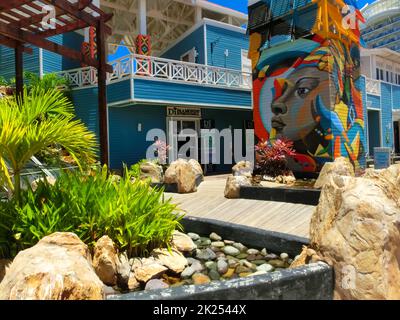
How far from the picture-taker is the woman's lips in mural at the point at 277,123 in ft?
36.4

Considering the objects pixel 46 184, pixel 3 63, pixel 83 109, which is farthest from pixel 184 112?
pixel 46 184

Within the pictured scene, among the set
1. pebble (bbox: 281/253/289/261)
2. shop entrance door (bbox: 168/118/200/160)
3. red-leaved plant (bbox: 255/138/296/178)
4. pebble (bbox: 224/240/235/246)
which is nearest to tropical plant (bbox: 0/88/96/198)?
pebble (bbox: 224/240/235/246)

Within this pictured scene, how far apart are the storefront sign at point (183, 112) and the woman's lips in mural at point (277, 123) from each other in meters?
4.99

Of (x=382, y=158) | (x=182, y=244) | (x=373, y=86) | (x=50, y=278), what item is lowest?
(x=182, y=244)

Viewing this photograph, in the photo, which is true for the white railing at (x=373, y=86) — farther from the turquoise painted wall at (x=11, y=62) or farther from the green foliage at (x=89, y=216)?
the green foliage at (x=89, y=216)

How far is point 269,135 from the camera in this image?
11422mm

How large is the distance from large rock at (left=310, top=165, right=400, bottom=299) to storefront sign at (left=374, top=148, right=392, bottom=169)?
30.0 ft

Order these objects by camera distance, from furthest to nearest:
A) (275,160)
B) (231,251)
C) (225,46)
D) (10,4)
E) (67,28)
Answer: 1. (225,46)
2. (275,160)
3. (67,28)
4. (10,4)
5. (231,251)

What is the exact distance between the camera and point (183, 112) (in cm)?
1534

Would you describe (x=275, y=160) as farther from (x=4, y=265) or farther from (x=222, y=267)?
(x=4, y=265)

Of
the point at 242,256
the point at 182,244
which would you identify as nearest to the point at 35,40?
the point at 182,244

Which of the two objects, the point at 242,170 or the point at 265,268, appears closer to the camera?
the point at 265,268

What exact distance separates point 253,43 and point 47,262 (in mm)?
11240

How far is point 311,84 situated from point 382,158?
3.65 metres
